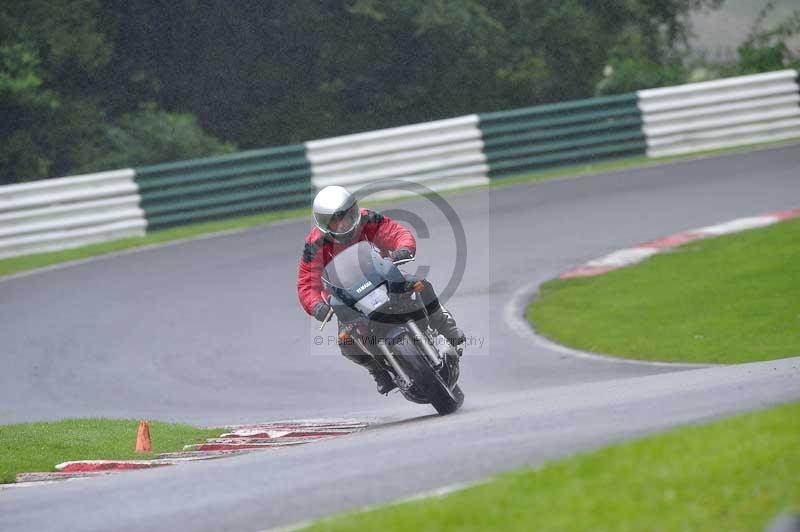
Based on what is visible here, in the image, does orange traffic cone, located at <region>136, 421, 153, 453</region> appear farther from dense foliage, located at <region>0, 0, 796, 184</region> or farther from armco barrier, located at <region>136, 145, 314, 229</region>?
dense foliage, located at <region>0, 0, 796, 184</region>

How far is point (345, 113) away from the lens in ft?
90.9

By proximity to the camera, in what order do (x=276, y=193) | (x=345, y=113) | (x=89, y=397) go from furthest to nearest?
(x=345, y=113) < (x=276, y=193) < (x=89, y=397)

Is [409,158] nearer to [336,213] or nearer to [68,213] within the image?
[68,213]

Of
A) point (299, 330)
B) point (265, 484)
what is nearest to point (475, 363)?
point (299, 330)

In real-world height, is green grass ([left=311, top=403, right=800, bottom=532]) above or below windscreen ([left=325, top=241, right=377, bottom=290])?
below

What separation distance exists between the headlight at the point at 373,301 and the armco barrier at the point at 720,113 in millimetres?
14016

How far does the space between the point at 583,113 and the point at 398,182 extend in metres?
3.54

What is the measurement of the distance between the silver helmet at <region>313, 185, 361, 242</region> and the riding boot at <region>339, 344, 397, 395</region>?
796mm

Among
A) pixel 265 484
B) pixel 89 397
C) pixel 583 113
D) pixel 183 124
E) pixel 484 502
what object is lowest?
pixel 484 502

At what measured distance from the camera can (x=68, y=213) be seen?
1914cm

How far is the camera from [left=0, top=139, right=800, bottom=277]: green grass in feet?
60.2

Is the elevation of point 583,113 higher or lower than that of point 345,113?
lower

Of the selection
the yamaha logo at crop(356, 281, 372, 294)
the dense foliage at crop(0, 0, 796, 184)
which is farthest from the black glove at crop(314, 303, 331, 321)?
the dense foliage at crop(0, 0, 796, 184)

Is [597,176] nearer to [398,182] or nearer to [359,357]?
[398,182]
